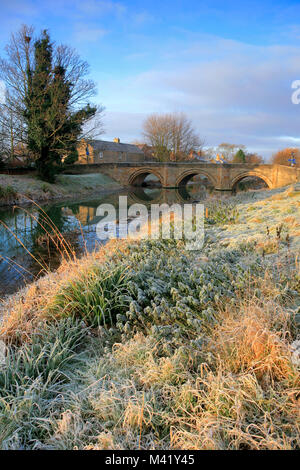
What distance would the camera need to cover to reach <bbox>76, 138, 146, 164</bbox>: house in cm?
4834

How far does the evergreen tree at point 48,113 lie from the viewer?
21.3 meters

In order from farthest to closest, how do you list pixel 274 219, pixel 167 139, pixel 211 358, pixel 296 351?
pixel 167 139
pixel 274 219
pixel 211 358
pixel 296 351

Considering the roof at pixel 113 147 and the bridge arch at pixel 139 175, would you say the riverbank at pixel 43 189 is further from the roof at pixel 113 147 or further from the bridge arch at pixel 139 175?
the roof at pixel 113 147

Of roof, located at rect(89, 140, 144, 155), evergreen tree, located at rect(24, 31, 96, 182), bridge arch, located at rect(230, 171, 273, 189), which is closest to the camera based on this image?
evergreen tree, located at rect(24, 31, 96, 182)

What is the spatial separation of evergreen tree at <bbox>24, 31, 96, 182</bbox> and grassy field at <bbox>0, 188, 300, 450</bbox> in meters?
20.5

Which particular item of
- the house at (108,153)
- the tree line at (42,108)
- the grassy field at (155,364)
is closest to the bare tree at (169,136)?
the house at (108,153)

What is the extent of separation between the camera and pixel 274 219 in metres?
6.81

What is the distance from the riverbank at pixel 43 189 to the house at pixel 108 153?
713 inches

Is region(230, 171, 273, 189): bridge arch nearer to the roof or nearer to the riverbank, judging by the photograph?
the riverbank

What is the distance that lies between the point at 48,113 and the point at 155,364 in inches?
886

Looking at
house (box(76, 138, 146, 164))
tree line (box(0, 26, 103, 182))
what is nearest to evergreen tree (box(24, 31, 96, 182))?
tree line (box(0, 26, 103, 182))
